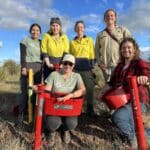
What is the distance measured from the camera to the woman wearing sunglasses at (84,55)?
7809mm

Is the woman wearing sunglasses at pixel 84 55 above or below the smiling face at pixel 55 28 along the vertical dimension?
below

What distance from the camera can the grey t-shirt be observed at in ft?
22.3

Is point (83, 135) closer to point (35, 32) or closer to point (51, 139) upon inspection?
point (51, 139)

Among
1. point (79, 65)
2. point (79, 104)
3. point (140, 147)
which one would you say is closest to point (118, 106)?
point (79, 104)

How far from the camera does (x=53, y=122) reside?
6.60 metres

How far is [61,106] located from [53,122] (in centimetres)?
35

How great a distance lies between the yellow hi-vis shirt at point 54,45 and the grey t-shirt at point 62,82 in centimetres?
93

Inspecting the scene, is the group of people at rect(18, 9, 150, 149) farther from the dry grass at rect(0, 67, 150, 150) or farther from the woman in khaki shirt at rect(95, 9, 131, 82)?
the dry grass at rect(0, 67, 150, 150)

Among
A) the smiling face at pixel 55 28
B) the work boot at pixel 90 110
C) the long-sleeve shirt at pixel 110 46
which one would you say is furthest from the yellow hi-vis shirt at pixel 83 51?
the work boot at pixel 90 110

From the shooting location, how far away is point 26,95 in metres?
7.98

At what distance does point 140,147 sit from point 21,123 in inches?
122

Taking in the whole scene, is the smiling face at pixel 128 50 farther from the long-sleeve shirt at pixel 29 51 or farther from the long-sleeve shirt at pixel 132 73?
the long-sleeve shirt at pixel 29 51

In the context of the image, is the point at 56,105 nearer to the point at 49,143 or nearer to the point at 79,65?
the point at 49,143

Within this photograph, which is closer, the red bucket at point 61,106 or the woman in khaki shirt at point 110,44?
the red bucket at point 61,106
